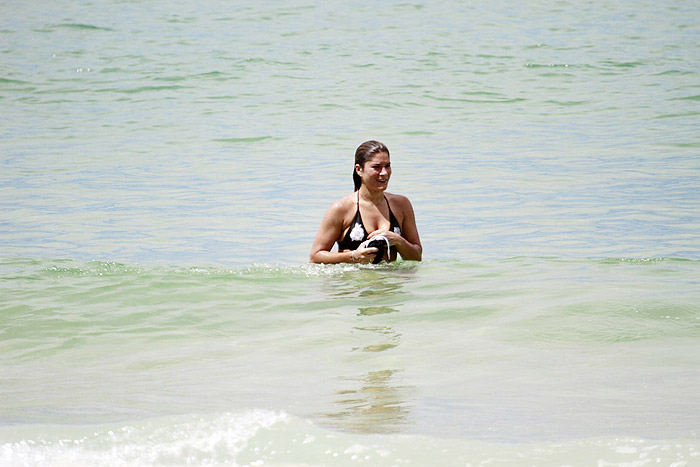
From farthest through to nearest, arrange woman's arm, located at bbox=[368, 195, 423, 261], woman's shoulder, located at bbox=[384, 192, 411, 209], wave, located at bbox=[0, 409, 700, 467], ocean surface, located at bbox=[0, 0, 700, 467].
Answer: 1. woman's shoulder, located at bbox=[384, 192, 411, 209]
2. woman's arm, located at bbox=[368, 195, 423, 261]
3. ocean surface, located at bbox=[0, 0, 700, 467]
4. wave, located at bbox=[0, 409, 700, 467]

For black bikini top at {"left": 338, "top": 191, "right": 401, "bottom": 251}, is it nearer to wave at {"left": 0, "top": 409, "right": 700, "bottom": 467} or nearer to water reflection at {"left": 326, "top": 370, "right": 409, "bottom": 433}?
water reflection at {"left": 326, "top": 370, "right": 409, "bottom": 433}

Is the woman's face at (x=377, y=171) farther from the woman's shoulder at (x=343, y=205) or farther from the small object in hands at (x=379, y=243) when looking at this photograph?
the small object in hands at (x=379, y=243)

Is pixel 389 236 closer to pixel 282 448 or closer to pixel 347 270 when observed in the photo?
pixel 347 270

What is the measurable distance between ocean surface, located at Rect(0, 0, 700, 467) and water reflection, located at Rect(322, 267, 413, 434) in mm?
23

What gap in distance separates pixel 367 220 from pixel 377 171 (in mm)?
406

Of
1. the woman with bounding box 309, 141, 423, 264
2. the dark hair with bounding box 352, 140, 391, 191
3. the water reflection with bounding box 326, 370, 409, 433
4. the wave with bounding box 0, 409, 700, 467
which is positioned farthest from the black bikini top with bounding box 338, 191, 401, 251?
the wave with bounding box 0, 409, 700, 467

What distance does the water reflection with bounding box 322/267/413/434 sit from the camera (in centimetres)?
415

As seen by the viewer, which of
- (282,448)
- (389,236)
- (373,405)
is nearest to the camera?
(282,448)

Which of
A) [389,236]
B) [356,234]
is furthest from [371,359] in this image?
[356,234]

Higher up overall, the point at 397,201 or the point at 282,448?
the point at 397,201

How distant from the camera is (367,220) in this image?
7.59 m

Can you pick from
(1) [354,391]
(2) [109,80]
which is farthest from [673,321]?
(2) [109,80]

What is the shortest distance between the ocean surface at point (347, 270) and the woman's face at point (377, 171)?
71 cm

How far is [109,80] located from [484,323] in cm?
2164
